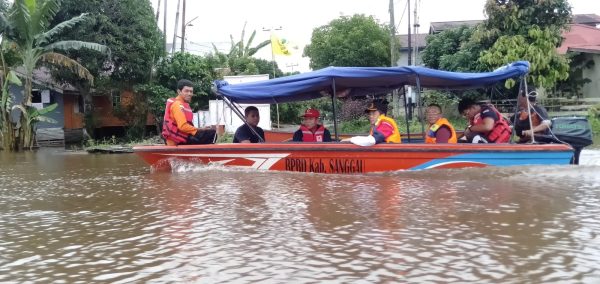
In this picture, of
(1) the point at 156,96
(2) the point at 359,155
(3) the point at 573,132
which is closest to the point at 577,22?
(1) the point at 156,96

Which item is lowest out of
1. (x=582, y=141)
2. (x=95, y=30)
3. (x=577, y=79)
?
(x=582, y=141)

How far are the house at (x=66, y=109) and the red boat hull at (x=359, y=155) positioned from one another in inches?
540

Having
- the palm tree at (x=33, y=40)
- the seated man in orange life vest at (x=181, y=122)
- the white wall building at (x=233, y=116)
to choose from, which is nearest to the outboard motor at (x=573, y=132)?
the seated man in orange life vest at (x=181, y=122)

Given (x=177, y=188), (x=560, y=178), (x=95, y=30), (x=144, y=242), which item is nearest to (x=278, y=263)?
(x=144, y=242)

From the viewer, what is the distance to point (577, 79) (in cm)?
2359

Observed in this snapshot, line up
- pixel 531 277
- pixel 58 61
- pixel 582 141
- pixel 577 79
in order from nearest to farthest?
1. pixel 531 277
2. pixel 582 141
3. pixel 58 61
4. pixel 577 79

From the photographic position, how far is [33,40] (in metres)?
17.5

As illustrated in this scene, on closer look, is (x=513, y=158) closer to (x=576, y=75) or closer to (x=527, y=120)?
(x=527, y=120)

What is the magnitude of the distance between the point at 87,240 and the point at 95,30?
1640 cm

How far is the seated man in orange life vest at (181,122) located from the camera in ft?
28.4

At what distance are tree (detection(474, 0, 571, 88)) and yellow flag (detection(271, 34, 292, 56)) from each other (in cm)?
1303

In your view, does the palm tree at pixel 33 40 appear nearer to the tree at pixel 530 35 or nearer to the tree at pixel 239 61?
the tree at pixel 239 61

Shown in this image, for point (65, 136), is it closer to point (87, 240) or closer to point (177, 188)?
point (177, 188)

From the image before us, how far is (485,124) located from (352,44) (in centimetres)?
2557
